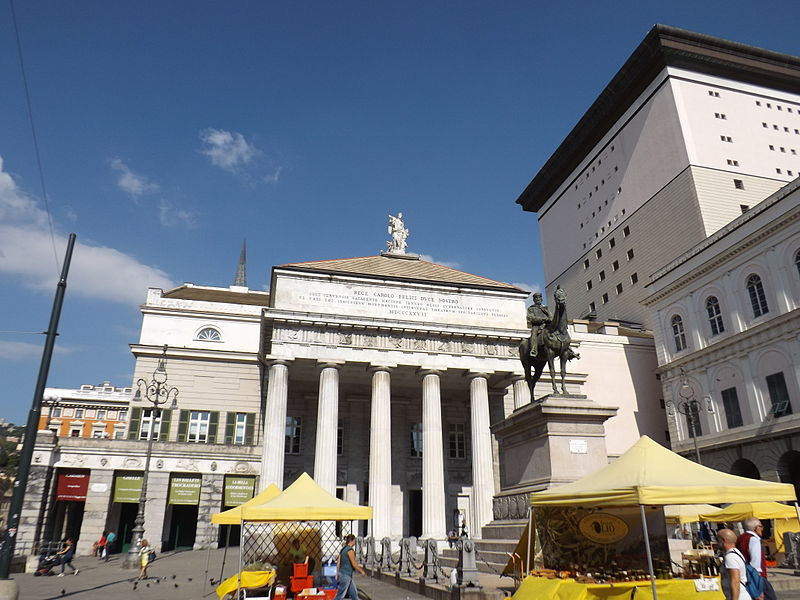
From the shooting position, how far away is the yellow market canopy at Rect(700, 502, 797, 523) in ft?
55.5

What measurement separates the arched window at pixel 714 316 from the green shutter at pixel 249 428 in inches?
1168

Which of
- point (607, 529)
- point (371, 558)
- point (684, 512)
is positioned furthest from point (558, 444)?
point (371, 558)

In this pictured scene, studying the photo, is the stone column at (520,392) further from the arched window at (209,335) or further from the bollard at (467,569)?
the bollard at (467,569)

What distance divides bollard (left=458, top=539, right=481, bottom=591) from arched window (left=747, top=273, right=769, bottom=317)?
1097 inches

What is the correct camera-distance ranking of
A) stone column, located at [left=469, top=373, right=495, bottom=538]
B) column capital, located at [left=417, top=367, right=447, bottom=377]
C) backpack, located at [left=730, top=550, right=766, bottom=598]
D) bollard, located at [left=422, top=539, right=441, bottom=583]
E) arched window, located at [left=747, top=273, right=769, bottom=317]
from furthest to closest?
column capital, located at [left=417, top=367, right=447, bottom=377] < arched window, located at [left=747, top=273, right=769, bottom=317] < stone column, located at [left=469, top=373, right=495, bottom=538] < bollard, located at [left=422, top=539, right=441, bottom=583] < backpack, located at [left=730, top=550, right=766, bottom=598]

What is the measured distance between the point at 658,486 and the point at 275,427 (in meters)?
25.2

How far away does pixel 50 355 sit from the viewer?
38.4 ft

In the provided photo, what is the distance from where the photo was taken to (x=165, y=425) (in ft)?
117

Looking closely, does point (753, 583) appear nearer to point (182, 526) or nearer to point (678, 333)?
point (678, 333)

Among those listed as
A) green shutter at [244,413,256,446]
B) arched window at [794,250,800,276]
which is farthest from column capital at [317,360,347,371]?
arched window at [794,250,800,276]

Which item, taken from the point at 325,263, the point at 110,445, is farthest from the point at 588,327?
the point at 110,445

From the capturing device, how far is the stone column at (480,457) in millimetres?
30781

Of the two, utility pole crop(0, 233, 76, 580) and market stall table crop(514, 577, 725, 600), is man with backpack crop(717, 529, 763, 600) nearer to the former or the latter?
market stall table crop(514, 577, 725, 600)

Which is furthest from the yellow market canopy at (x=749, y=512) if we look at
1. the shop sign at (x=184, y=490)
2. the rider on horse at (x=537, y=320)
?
the shop sign at (x=184, y=490)
